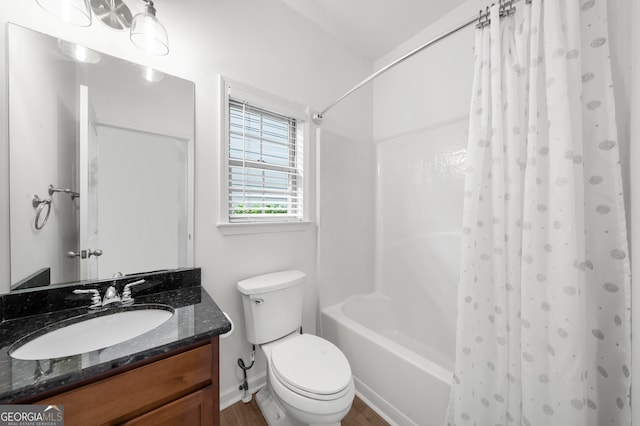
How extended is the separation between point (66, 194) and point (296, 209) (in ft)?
4.07

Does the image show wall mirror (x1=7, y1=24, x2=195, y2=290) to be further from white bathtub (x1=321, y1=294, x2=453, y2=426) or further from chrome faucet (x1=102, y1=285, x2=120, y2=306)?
white bathtub (x1=321, y1=294, x2=453, y2=426)

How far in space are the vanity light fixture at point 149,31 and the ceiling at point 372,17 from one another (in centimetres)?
101

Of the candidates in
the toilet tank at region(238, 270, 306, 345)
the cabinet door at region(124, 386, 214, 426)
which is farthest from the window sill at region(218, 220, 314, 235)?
the cabinet door at region(124, 386, 214, 426)

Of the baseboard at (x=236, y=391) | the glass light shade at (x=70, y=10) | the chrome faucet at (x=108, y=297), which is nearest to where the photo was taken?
the glass light shade at (x=70, y=10)

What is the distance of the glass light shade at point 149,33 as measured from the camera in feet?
3.55

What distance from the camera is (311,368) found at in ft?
3.95

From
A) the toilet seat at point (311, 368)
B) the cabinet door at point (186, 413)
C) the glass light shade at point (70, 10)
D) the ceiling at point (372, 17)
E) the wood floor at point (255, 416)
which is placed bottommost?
the wood floor at point (255, 416)

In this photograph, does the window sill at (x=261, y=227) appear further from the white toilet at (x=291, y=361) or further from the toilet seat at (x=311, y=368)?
the toilet seat at (x=311, y=368)

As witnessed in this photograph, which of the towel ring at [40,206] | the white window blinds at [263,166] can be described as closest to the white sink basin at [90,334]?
the towel ring at [40,206]

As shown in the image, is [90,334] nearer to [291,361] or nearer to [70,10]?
[291,361]

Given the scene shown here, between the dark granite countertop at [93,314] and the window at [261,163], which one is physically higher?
the window at [261,163]

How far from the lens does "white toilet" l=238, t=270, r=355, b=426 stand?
105 cm

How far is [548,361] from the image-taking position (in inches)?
33.4

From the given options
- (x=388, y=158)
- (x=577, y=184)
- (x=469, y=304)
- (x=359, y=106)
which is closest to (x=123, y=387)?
(x=469, y=304)
